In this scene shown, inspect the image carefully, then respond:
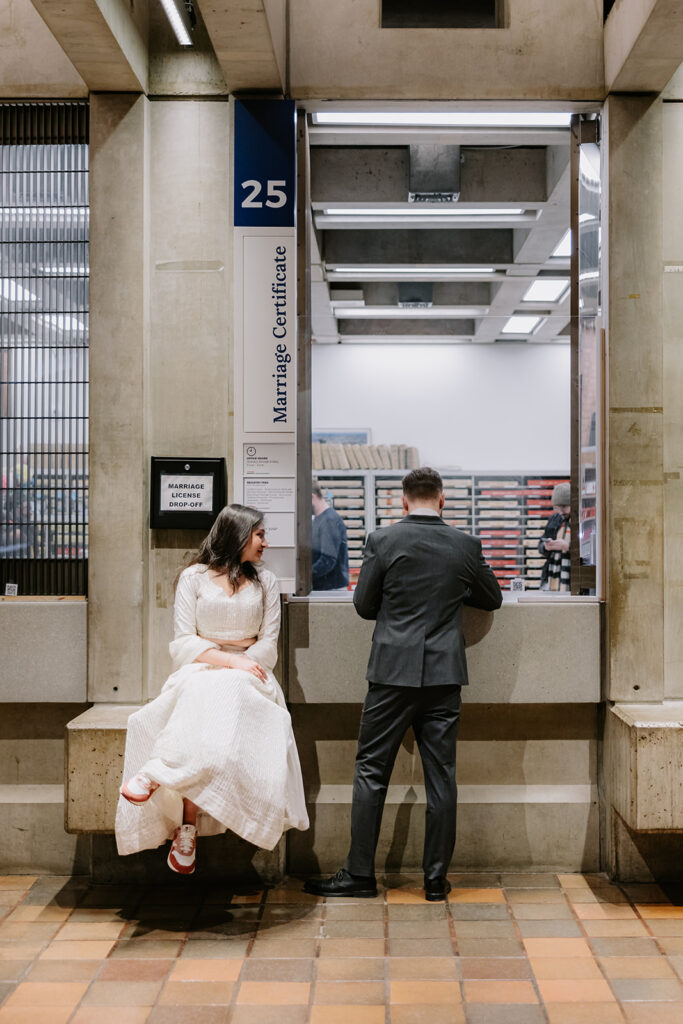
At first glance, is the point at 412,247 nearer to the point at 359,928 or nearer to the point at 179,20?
the point at 179,20

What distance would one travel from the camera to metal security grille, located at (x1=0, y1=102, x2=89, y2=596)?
14.7 feet

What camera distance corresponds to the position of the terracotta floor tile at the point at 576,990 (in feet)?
10.3

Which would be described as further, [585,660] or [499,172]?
[499,172]

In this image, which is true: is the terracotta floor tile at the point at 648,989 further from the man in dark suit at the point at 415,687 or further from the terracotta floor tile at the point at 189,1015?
the terracotta floor tile at the point at 189,1015

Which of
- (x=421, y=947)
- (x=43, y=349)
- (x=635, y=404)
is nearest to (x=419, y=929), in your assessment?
(x=421, y=947)

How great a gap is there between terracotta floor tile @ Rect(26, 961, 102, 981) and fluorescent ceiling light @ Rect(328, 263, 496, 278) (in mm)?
5692

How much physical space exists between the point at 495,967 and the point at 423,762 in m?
0.91

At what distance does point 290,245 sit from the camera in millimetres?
4301

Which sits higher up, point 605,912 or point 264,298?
point 264,298

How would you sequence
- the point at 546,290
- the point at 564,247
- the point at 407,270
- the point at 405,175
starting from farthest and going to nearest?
the point at 546,290, the point at 407,270, the point at 564,247, the point at 405,175

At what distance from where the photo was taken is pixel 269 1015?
3027mm

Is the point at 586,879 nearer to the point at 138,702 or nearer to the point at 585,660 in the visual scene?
the point at 585,660

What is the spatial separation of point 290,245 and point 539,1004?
3.39m

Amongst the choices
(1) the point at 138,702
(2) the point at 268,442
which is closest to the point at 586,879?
(1) the point at 138,702
